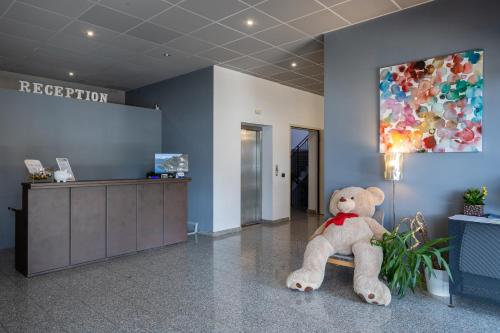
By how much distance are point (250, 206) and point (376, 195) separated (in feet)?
12.7

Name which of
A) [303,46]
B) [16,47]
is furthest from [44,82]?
[303,46]

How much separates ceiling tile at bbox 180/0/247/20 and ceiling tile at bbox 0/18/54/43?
2263 millimetres

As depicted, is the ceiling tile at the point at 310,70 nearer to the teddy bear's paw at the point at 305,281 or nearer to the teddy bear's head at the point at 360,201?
the teddy bear's head at the point at 360,201

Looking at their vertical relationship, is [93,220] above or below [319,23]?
below

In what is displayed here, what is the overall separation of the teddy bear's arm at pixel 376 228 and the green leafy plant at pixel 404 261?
142 millimetres

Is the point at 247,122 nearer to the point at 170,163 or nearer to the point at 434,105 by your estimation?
the point at 170,163

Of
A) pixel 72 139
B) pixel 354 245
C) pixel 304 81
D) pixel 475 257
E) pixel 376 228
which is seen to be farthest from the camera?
pixel 304 81

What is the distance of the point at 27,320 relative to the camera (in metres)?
2.94

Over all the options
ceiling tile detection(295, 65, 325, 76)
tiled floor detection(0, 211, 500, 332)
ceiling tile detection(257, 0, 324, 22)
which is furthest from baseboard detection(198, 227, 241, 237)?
ceiling tile detection(257, 0, 324, 22)

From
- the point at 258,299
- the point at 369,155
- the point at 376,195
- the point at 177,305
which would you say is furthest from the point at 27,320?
the point at 369,155

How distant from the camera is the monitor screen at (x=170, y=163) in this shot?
5922mm

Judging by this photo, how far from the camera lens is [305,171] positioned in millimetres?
10312

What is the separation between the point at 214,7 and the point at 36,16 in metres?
2.31

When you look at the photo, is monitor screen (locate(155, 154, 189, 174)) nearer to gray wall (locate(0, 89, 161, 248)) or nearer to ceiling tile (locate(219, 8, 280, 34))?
gray wall (locate(0, 89, 161, 248))
